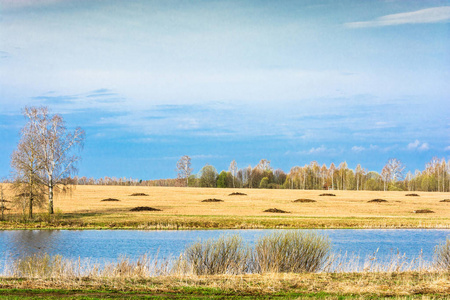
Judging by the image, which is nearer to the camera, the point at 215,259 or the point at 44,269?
the point at 215,259

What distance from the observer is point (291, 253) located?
22406mm

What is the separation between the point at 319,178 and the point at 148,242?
16883 cm

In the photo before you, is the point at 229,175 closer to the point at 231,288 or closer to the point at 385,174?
the point at 385,174

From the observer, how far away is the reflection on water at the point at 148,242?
30.4m

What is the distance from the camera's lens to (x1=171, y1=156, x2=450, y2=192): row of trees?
537 feet

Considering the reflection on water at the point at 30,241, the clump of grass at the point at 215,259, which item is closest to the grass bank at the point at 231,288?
the clump of grass at the point at 215,259

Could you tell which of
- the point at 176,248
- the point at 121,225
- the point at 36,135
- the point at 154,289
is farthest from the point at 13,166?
the point at 154,289

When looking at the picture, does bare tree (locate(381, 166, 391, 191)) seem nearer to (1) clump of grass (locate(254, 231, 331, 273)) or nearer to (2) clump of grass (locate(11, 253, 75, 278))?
(1) clump of grass (locate(254, 231, 331, 273))

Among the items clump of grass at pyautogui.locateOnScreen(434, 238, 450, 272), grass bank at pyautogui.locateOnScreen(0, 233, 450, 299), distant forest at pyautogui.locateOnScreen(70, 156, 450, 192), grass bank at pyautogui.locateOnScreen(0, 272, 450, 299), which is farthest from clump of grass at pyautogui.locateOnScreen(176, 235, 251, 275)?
distant forest at pyautogui.locateOnScreen(70, 156, 450, 192)

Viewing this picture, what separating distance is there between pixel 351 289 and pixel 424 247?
20.9m

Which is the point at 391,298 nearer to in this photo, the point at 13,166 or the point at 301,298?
the point at 301,298

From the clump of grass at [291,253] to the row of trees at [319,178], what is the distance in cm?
13734

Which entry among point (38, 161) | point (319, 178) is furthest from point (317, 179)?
point (38, 161)

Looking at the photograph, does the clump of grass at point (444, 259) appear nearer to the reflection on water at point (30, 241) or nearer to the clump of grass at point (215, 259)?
the clump of grass at point (215, 259)
